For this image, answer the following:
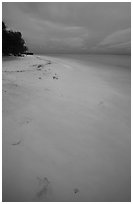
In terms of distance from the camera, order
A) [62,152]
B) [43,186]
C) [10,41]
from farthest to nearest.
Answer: [10,41] → [62,152] → [43,186]

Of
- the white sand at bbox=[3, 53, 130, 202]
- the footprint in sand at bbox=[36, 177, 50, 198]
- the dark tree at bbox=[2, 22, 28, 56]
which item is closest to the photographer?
the footprint in sand at bbox=[36, 177, 50, 198]

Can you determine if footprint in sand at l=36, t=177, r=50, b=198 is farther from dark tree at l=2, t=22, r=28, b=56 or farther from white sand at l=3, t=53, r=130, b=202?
dark tree at l=2, t=22, r=28, b=56

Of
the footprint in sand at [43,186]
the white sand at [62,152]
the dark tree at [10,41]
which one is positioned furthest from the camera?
the dark tree at [10,41]

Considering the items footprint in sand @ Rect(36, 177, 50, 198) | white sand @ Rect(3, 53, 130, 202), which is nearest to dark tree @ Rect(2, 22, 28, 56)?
white sand @ Rect(3, 53, 130, 202)

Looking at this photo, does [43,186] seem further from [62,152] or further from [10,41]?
[10,41]

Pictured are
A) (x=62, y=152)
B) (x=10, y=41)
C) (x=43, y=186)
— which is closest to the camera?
(x=43, y=186)

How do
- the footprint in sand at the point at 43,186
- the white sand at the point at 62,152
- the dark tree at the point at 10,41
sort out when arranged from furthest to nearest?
the dark tree at the point at 10,41, the white sand at the point at 62,152, the footprint in sand at the point at 43,186

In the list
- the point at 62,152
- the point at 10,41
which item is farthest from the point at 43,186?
the point at 10,41

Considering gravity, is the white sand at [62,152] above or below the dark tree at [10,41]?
below

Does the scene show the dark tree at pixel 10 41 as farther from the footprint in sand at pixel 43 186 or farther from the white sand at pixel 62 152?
the footprint in sand at pixel 43 186

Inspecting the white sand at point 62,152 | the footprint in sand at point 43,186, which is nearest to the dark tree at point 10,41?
the white sand at point 62,152

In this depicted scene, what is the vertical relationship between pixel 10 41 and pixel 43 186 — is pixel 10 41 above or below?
above

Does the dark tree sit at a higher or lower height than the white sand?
higher

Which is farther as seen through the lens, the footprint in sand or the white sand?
the white sand
